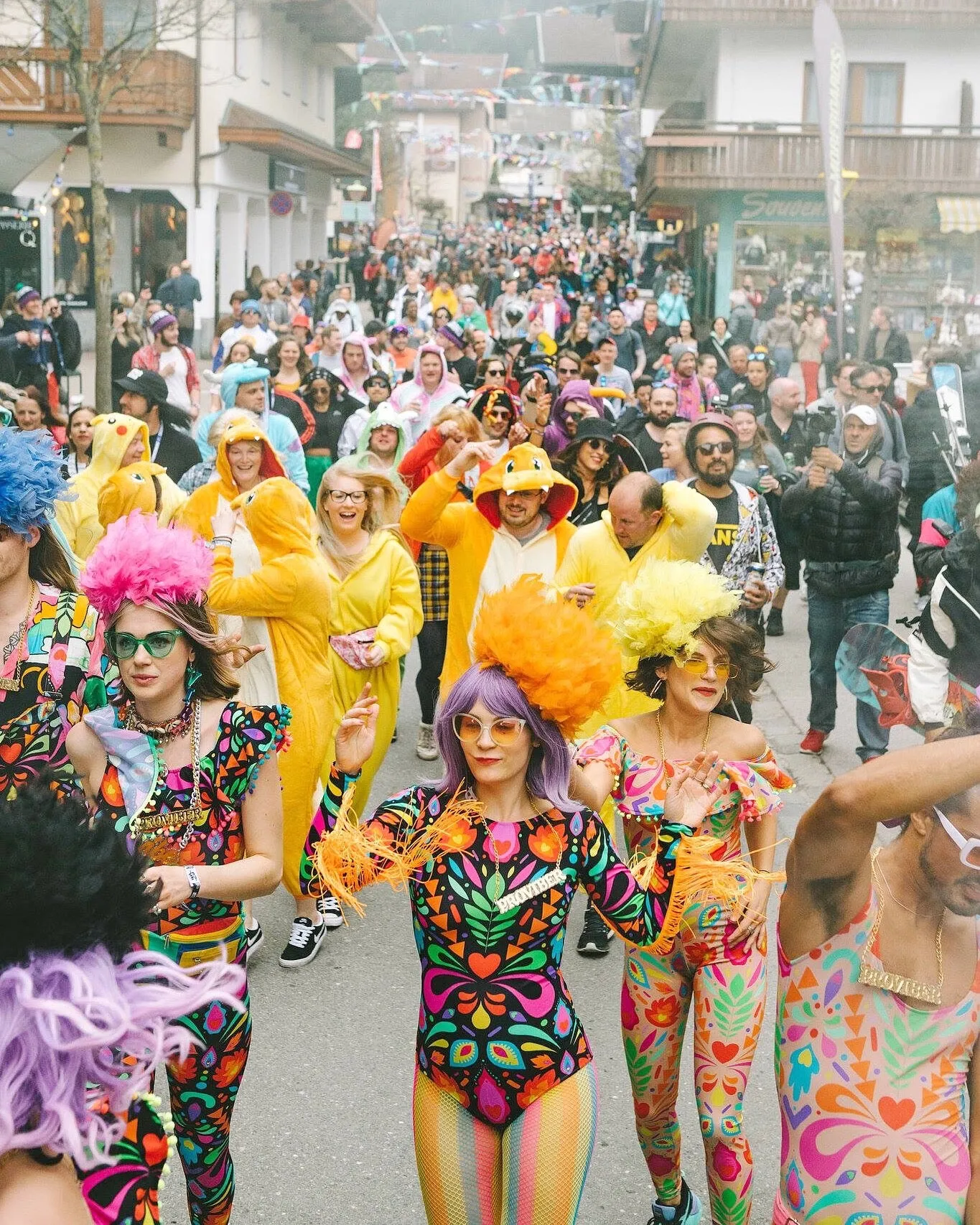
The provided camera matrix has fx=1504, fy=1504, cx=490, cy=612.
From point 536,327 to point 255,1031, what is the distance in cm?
1774

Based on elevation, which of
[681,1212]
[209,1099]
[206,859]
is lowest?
[681,1212]

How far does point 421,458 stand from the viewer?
8562 millimetres

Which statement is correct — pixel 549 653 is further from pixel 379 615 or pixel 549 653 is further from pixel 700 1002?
pixel 379 615

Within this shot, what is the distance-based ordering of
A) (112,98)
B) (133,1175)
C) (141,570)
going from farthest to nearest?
(112,98), (141,570), (133,1175)

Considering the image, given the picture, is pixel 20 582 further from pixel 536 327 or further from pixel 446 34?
pixel 446 34

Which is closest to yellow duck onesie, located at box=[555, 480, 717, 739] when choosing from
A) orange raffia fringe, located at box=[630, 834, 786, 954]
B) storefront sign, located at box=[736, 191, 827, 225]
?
orange raffia fringe, located at box=[630, 834, 786, 954]

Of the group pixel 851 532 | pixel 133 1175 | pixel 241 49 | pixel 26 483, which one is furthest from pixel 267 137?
pixel 133 1175

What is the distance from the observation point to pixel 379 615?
6.44 metres

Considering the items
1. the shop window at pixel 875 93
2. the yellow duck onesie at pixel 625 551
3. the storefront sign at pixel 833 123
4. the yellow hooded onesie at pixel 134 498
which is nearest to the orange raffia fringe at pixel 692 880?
the yellow duck onesie at pixel 625 551

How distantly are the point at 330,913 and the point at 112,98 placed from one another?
25745 millimetres

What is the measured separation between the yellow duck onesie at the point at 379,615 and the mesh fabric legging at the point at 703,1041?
247 cm

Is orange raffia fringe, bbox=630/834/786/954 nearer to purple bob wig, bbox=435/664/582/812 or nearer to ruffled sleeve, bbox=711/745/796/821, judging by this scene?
purple bob wig, bbox=435/664/582/812

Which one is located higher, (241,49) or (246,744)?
(241,49)

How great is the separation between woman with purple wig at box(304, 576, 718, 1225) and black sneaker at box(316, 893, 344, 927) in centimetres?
290
